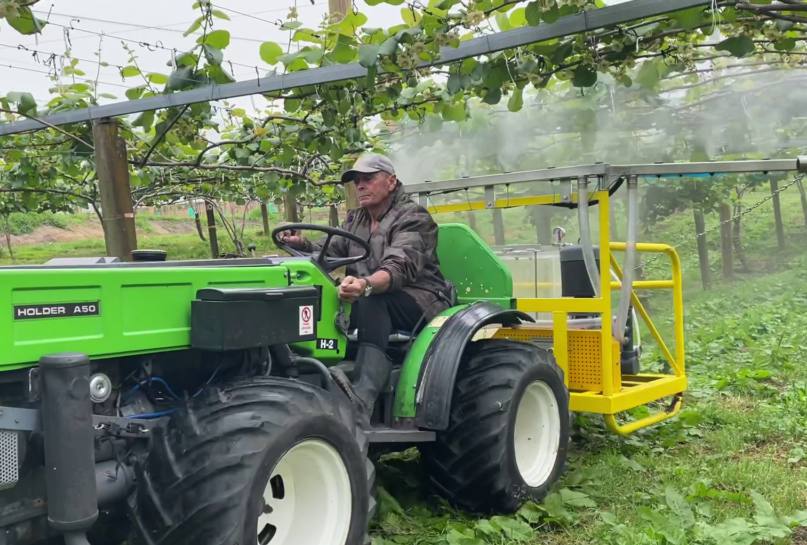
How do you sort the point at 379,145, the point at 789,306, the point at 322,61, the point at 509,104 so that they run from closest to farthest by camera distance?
the point at 322,61 < the point at 509,104 < the point at 379,145 < the point at 789,306

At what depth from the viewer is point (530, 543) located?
3.61 m

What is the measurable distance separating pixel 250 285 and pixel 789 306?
518 inches

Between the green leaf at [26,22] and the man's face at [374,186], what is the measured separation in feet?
5.45

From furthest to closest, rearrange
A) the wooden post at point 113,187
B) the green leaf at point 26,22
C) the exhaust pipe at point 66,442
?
the wooden post at point 113,187 < the green leaf at point 26,22 < the exhaust pipe at point 66,442

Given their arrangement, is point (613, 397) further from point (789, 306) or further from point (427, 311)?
point (789, 306)

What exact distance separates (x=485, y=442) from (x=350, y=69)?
2.15 m

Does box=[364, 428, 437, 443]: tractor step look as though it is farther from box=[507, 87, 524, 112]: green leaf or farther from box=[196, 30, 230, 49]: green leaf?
box=[196, 30, 230, 49]: green leaf

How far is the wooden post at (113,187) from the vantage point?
5.40m

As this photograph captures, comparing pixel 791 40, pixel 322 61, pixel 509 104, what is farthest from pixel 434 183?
pixel 791 40

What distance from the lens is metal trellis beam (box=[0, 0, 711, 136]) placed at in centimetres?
362

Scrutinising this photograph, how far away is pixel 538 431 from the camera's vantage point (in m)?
4.38

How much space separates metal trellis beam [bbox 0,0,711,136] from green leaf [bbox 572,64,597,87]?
0.67 m

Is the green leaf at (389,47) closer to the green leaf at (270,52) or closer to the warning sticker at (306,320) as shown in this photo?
the green leaf at (270,52)

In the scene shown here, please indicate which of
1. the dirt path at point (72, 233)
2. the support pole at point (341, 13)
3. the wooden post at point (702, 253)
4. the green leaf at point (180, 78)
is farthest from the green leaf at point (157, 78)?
the dirt path at point (72, 233)
